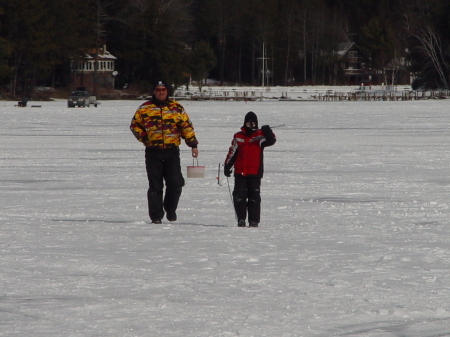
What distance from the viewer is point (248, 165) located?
969cm

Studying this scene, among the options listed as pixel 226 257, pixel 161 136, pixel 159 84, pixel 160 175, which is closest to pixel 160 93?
pixel 159 84

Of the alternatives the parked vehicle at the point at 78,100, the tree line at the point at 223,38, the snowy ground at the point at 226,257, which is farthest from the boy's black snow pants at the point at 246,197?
the tree line at the point at 223,38

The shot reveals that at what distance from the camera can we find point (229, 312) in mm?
5695

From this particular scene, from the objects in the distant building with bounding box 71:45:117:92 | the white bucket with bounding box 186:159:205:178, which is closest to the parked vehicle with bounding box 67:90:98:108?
the distant building with bounding box 71:45:117:92

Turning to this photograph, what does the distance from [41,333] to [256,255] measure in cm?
288

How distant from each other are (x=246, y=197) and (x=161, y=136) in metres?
1.14

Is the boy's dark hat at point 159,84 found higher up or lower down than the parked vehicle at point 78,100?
higher up

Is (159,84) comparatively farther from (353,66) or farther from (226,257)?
(353,66)

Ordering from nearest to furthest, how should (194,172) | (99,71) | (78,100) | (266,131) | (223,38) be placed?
(266,131)
(194,172)
(78,100)
(99,71)
(223,38)

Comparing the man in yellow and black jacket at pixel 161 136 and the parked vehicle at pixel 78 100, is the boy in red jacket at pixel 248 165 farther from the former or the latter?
the parked vehicle at pixel 78 100

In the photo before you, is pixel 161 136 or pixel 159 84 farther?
pixel 161 136

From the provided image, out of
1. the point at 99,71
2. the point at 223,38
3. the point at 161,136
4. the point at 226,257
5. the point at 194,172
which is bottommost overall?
the point at 226,257

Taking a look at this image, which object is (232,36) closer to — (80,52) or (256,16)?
(256,16)

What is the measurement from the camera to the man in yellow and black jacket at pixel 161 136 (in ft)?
31.3
